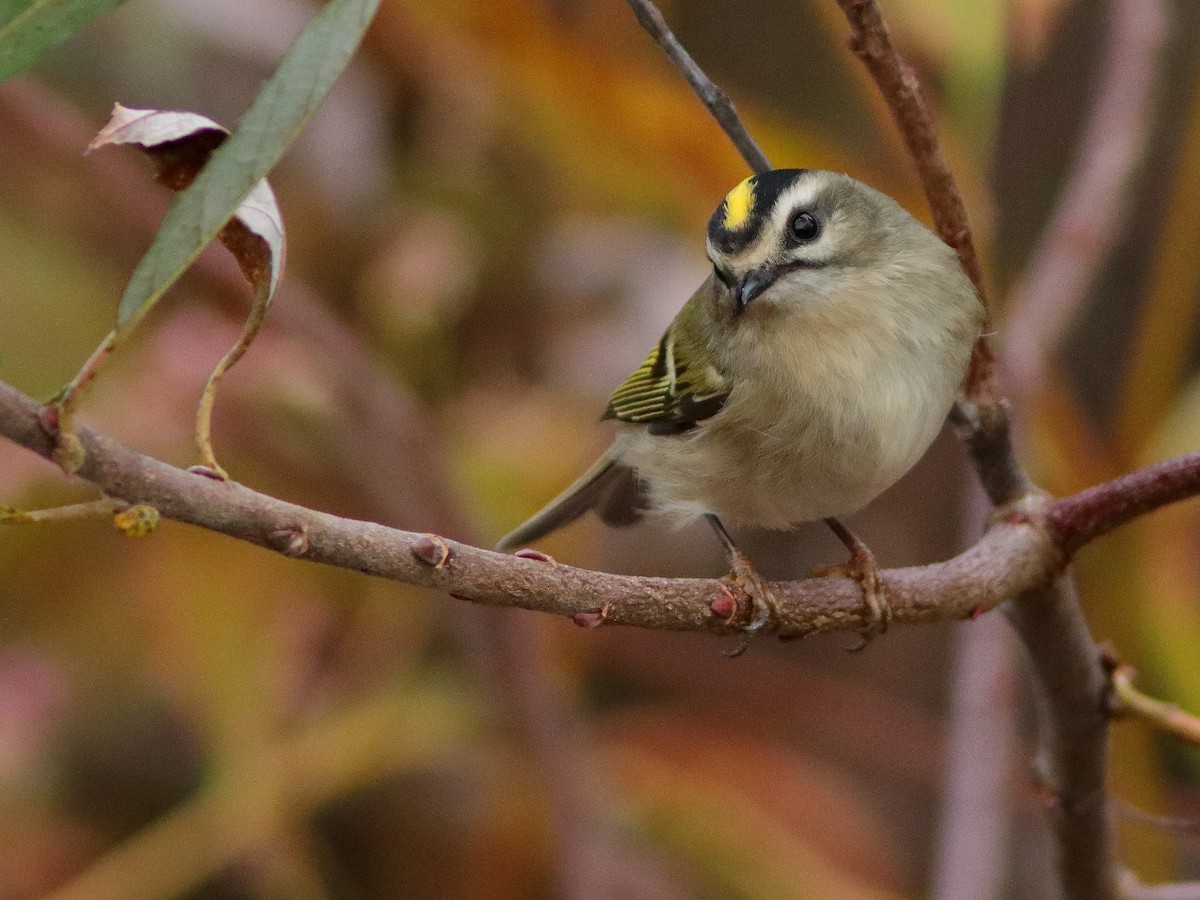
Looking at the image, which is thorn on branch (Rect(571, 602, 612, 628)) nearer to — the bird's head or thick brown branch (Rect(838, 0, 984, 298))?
thick brown branch (Rect(838, 0, 984, 298))

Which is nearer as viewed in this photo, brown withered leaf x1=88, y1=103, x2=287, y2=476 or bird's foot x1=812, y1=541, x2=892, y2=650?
brown withered leaf x1=88, y1=103, x2=287, y2=476

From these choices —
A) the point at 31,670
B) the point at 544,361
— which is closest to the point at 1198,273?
the point at 544,361

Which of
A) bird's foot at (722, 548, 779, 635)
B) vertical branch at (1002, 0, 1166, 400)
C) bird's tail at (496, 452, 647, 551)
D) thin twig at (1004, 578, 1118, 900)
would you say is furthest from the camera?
vertical branch at (1002, 0, 1166, 400)

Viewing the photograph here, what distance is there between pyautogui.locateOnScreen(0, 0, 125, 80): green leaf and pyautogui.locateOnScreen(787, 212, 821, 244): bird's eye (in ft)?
2.50

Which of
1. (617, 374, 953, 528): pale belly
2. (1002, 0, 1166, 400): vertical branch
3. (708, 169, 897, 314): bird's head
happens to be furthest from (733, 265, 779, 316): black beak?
(1002, 0, 1166, 400): vertical branch

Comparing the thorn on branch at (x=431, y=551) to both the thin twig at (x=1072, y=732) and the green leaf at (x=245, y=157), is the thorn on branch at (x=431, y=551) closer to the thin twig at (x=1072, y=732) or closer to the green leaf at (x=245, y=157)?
the green leaf at (x=245, y=157)

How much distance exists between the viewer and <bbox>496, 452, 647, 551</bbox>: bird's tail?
145cm

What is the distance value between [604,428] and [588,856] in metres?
0.73

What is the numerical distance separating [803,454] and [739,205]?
23cm

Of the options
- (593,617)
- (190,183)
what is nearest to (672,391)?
(593,617)

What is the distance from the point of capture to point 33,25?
55 centimetres

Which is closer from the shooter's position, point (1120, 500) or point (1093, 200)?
point (1120, 500)

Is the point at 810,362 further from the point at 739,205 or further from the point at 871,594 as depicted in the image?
the point at 871,594

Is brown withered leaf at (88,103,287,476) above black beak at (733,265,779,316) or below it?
above
